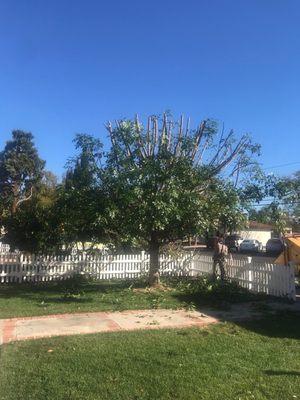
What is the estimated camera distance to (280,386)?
5.33 meters

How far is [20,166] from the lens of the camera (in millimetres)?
46625

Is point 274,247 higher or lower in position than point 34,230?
lower

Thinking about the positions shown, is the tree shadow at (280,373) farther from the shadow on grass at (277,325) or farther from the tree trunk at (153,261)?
the tree trunk at (153,261)

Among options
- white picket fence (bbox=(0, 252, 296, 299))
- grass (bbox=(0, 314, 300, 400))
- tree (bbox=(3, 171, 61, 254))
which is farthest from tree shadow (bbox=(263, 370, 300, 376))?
tree (bbox=(3, 171, 61, 254))

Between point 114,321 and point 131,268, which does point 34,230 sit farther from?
point 114,321

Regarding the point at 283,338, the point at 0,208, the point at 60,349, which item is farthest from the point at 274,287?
the point at 0,208

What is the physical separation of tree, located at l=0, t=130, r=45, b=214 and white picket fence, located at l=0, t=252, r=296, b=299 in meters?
28.7

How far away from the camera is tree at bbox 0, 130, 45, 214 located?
45906mm

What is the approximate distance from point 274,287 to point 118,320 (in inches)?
204

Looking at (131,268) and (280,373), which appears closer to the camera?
(280,373)

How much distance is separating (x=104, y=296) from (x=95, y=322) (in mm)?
3352

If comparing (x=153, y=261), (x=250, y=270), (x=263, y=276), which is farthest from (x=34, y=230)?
(x=263, y=276)

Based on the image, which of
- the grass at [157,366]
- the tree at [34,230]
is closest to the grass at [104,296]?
the tree at [34,230]

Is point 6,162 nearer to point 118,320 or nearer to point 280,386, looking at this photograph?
point 118,320
